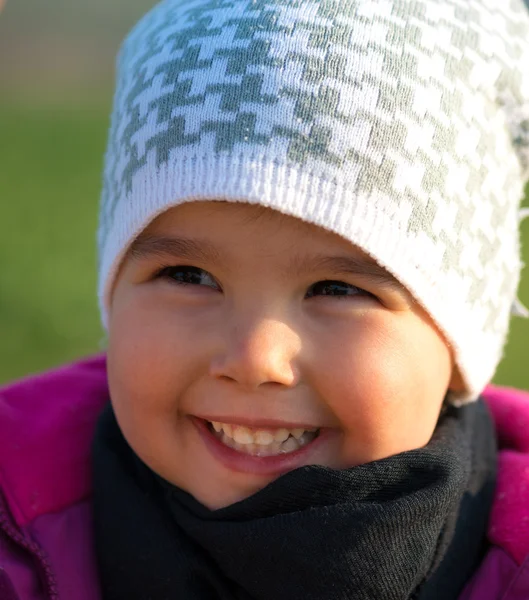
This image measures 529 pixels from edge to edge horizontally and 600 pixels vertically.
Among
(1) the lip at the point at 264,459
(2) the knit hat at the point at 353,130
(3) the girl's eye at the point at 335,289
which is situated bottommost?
(1) the lip at the point at 264,459

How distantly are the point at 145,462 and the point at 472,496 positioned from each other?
615 mm

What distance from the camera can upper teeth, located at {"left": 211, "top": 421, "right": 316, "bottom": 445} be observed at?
1569 mm

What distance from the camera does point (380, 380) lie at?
1520 millimetres

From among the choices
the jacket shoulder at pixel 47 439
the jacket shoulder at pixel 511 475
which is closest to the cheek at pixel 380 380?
the jacket shoulder at pixel 511 475

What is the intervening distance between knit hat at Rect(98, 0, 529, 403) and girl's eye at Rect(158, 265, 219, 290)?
0.31 ft

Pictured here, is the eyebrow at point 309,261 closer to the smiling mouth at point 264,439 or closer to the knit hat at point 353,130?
the knit hat at point 353,130

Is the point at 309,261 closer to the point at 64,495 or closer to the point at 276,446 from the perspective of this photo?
the point at 276,446

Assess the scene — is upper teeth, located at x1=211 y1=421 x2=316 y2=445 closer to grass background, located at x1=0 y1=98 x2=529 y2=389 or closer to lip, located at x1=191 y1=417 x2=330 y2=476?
lip, located at x1=191 y1=417 x2=330 y2=476

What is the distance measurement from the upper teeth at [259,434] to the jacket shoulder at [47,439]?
40 cm

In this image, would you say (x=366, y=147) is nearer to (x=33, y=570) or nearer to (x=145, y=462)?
(x=145, y=462)

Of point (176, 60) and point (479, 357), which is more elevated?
point (176, 60)

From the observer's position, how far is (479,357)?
173cm

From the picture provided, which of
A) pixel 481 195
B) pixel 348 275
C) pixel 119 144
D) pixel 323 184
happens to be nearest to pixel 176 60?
pixel 119 144

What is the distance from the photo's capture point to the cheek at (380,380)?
59.3 inches
